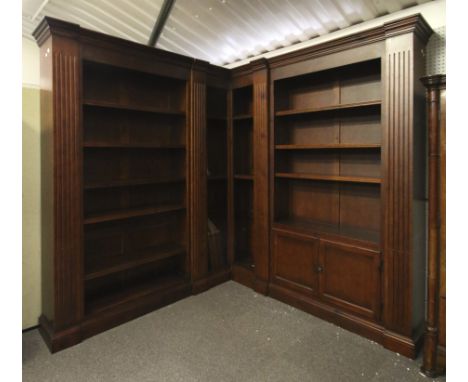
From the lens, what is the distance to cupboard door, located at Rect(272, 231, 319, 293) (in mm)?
2943

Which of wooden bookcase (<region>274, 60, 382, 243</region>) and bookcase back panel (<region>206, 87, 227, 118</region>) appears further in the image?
bookcase back panel (<region>206, 87, 227, 118</region>)

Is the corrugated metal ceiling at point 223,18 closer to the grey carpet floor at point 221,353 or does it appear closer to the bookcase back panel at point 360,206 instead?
the bookcase back panel at point 360,206

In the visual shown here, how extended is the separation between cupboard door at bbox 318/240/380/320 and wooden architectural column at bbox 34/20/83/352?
211 cm

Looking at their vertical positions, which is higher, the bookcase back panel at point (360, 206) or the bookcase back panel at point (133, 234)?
the bookcase back panel at point (360, 206)

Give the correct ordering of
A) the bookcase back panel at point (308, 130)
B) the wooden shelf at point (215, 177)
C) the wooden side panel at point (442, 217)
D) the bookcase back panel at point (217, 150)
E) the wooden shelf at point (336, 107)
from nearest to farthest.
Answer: the wooden side panel at point (442, 217), the wooden shelf at point (336, 107), the bookcase back panel at point (308, 130), the wooden shelf at point (215, 177), the bookcase back panel at point (217, 150)

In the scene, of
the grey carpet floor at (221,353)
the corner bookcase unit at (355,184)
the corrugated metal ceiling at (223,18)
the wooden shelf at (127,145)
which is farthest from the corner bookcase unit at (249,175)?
the wooden shelf at (127,145)

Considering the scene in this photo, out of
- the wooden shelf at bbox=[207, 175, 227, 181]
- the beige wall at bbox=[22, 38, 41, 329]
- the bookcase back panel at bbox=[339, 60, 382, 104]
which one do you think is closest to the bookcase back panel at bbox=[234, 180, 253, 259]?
→ the wooden shelf at bbox=[207, 175, 227, 181]

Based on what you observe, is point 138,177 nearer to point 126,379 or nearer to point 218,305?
point 218,305

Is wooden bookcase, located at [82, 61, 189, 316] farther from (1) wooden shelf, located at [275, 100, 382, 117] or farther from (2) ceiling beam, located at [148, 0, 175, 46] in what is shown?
(1) wooden shelf, located at [275, 100, 382, 117]

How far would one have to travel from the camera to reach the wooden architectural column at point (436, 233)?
2.08m

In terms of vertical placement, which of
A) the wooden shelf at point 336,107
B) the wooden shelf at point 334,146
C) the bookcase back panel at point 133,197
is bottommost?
the bookcase back panel at point 133,197

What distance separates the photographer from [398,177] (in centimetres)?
236

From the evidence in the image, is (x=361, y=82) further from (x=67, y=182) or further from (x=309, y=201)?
(x=67, y=182)

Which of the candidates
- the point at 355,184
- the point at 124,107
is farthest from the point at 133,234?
the point at 355,184
